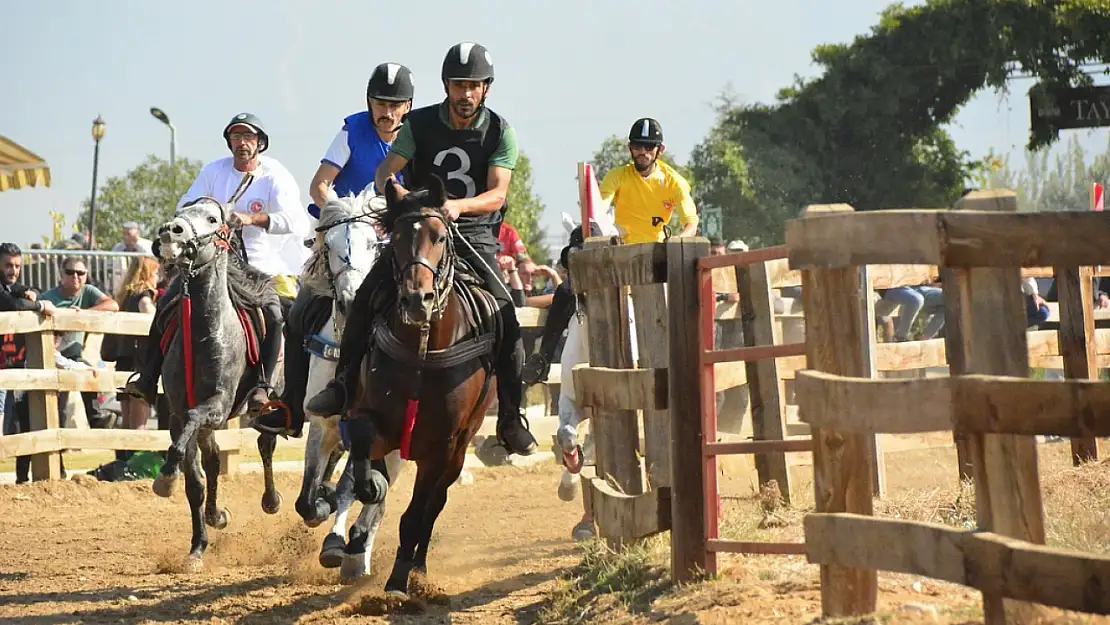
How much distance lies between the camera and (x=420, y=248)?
24.0 ft

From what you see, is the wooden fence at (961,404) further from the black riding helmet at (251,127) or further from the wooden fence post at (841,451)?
the black riding helmet at (251,127)

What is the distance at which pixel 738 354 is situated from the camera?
21.4 feet

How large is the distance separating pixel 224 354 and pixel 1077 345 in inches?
227

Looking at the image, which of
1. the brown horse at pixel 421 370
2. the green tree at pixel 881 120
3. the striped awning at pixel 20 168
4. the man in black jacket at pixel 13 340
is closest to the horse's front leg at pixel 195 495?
the brown horse at pixel 421 370

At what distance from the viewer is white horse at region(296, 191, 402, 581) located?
27.6 ft

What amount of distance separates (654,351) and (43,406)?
7872mm

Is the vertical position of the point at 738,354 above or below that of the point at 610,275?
below

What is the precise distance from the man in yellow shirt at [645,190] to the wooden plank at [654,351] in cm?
339

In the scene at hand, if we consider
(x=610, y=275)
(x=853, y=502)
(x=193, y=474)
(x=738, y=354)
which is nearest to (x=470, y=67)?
(x=610, y=275)

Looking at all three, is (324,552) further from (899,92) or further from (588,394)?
(899,92)

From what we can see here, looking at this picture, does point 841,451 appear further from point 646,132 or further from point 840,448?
point 646,132

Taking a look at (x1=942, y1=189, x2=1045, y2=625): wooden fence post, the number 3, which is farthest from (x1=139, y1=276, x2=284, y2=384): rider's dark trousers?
(x1=942, y1=189, x2=1045, y2=625): wooden fence post

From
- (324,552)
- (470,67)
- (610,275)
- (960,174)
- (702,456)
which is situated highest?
(960,174)

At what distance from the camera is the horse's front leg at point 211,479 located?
33.3 ft
